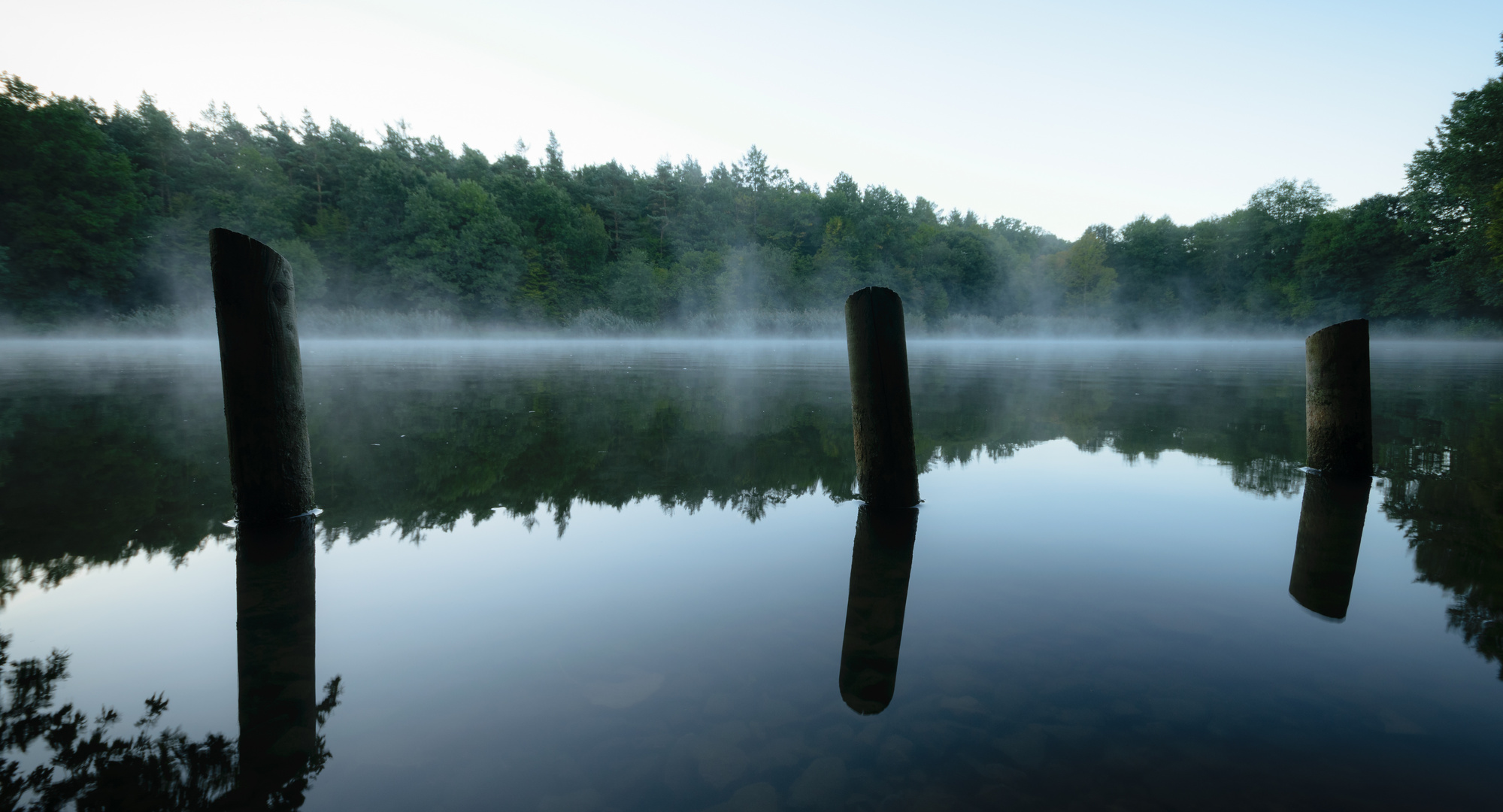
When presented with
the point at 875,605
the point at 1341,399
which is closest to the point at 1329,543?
the point at 1341,399

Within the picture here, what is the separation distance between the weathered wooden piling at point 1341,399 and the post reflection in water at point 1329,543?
0.61ft

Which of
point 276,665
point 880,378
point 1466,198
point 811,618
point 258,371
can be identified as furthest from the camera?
point 1466,198

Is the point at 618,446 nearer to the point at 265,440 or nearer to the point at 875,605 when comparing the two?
the point at 265,440

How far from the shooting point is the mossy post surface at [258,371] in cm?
438

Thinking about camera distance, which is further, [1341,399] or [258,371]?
[1341,399]

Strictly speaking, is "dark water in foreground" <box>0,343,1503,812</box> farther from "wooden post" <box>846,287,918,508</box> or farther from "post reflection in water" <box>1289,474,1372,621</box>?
"wooden post" <box>846,287,918,508</box>

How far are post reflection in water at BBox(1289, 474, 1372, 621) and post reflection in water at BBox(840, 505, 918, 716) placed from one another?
2082 mm

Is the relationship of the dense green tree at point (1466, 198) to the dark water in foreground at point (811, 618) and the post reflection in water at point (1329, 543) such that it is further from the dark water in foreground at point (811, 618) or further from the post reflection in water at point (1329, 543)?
the dark water in foreground at point (811, 618)

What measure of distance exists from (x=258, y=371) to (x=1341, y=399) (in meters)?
8.54

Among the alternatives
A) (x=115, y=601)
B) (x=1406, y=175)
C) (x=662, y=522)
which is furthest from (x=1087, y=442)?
(x=1406, y=175)

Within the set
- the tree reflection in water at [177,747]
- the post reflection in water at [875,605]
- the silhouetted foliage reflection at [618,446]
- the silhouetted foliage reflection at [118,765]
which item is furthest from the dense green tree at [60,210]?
the post reflection in water at [875,605]

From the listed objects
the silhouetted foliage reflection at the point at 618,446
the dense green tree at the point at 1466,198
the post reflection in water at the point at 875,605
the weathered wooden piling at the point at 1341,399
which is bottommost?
the post reflection in water at the point at 875,605

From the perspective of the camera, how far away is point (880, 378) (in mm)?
4918

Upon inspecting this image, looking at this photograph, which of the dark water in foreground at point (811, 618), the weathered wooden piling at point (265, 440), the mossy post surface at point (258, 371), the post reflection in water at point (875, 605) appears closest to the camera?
the dark water in foreground at point (811, 618)
